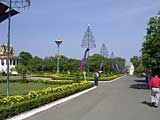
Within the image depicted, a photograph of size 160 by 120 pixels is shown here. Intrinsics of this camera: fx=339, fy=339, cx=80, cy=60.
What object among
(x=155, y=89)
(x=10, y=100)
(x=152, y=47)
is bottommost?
(x=10, y=100)

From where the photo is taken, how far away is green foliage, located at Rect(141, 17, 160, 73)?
28344mm

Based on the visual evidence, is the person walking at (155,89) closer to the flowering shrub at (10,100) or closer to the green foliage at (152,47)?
the flowering shrub at (10,100)

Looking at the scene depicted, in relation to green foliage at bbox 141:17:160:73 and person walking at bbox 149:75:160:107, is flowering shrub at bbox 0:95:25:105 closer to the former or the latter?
person walking at bbox 149:75:160:107

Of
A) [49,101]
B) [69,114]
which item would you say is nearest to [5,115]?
[69,114]

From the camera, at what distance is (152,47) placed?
28672mm

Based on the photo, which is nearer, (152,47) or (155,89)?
(155,89)

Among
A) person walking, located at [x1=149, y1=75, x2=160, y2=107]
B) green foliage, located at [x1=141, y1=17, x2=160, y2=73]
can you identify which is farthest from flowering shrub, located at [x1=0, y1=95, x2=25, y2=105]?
green foliage, located at [x1=141, y1=17, x2=160, y2=73]

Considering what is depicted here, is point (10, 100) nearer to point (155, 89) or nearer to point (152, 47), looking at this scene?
point (155, 89)

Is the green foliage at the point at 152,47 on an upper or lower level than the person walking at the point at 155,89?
upper

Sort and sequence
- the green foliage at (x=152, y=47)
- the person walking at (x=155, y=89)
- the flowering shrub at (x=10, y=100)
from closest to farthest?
1. the flowering shrub at (x=10, y=100)
2. the person walking at (x=155, y=89)
3. the green foliage at (x=152, y=47)

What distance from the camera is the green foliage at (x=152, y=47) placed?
28.3 metres

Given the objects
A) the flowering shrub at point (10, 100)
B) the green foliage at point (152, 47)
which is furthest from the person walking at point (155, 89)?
the green foliage at point (152, 47)

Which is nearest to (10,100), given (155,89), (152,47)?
(155,89)

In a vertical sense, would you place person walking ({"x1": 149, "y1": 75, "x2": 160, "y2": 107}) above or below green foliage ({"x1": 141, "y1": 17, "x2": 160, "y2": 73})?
below
